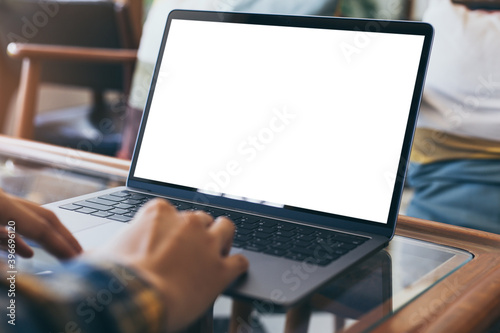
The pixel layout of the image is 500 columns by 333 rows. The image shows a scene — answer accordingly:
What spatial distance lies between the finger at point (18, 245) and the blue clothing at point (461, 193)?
0.77m

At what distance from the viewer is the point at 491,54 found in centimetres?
98

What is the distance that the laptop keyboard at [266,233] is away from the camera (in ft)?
1.70

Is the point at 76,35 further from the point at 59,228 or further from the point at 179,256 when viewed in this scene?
the point at 179,256

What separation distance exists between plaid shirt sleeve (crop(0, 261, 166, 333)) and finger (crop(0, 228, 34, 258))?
17 cm

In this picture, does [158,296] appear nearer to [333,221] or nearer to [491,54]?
[333,221]

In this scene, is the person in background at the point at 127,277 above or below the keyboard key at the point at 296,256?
below

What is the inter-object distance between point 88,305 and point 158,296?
47mm

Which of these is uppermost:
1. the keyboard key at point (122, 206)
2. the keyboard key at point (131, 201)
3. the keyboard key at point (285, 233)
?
the keyboard key at point (285, 233)

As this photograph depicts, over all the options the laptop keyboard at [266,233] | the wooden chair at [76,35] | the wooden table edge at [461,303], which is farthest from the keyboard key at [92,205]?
the wooden chair at [76,35]

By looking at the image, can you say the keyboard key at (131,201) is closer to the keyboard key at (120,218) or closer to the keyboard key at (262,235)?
the keyboard key at (120,218)

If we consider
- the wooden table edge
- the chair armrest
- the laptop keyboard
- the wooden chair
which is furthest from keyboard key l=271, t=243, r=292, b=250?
the wooden chair

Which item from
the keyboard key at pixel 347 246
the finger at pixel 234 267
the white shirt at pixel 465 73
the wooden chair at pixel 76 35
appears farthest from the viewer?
the wooden chair at pixel 76 35

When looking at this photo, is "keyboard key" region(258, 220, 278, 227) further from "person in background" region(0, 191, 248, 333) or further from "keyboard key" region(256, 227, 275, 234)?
"person in background" region(0, 191, 248, 333)

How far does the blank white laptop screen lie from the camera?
60cm
